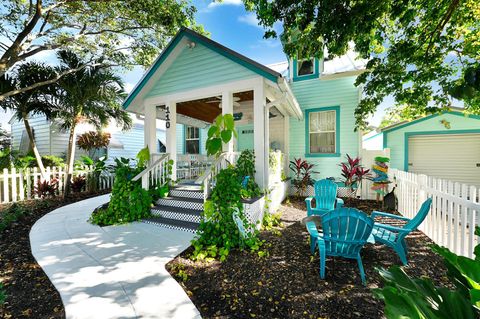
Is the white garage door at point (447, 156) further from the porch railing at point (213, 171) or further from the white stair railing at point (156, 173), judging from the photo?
the white stair railing at point (156, 173)

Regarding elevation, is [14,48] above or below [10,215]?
above

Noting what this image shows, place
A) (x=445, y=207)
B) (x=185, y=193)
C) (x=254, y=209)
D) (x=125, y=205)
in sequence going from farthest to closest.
Result: (x=185, y=193) < (x=125, y=205) < (x=254, y=209) < (x=445, y=207)

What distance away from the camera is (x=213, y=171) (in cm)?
470

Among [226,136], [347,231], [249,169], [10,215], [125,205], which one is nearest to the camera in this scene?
[347,231]

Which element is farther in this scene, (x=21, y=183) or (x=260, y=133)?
(x=21, y=183)

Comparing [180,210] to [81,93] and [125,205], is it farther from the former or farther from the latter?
[81,93]

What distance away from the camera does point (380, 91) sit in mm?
5867

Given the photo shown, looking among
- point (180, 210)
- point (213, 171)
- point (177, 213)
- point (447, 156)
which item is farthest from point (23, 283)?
point (447, 156)

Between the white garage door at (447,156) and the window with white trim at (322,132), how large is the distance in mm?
4035

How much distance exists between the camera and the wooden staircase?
15.3 ft

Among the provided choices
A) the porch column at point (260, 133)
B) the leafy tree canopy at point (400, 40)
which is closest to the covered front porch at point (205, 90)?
the porch column at point (260, 133)

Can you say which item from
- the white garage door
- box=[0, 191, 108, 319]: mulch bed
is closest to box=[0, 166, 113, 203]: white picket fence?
box=[0, 191, 108, 319]: mulch bed

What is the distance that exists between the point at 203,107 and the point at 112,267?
19.3ft

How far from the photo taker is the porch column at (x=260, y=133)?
16.1 feet
